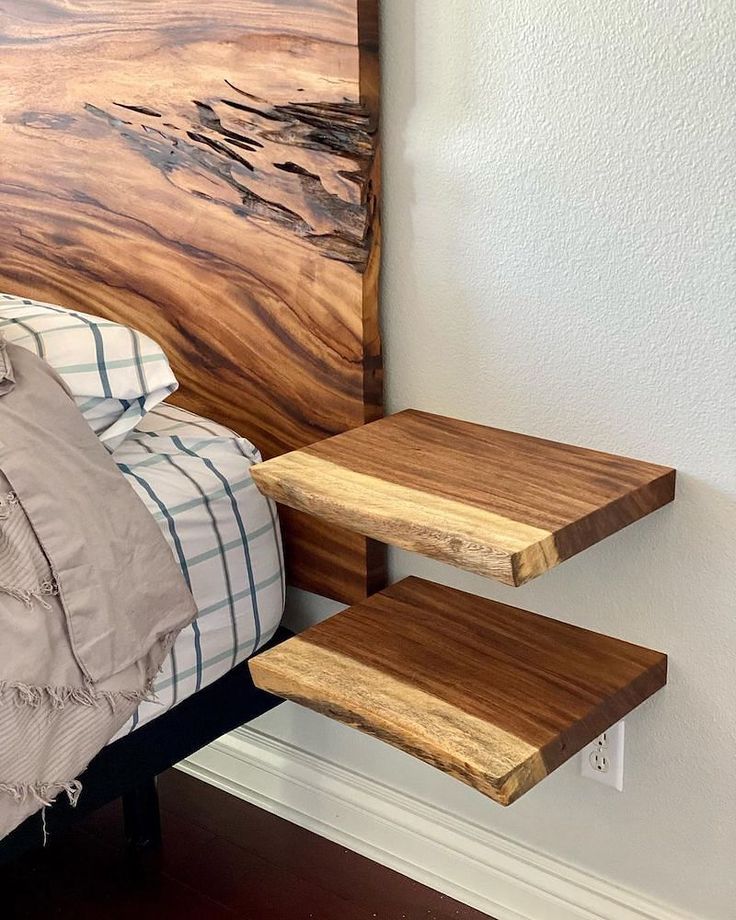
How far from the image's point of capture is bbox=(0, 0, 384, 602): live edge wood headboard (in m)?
1.38

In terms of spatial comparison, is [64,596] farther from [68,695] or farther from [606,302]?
[606,302]

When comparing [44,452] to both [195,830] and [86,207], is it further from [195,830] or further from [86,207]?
Answer: [195,830]

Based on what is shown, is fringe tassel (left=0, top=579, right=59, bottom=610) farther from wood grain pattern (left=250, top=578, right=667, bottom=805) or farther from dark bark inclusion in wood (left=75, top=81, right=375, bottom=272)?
dark bark inclusion in wood (left=75, top=81, right=375, bottom=272)

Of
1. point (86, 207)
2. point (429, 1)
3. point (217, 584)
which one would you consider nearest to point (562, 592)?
point (217, 584)

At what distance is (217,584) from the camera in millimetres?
1434

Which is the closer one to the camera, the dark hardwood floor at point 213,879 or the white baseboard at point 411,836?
the white baseboard at point 411,836

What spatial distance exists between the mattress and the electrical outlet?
448mm

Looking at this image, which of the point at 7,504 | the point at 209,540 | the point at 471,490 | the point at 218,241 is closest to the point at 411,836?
the point at 209,540

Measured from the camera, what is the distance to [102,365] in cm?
143

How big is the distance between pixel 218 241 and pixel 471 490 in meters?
0.59

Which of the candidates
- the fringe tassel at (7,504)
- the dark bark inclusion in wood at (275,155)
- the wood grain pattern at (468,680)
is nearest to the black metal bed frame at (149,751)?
the wood grain pattern at (468,680)

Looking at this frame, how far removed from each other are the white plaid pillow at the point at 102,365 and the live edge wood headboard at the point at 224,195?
0.17 m

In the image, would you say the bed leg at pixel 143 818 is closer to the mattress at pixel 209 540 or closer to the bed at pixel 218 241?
the bed at pixel 218 241

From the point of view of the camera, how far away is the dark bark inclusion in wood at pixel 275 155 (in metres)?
1.37
